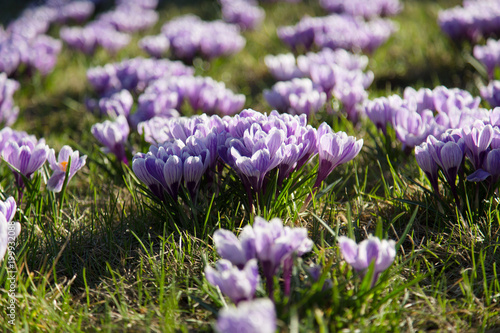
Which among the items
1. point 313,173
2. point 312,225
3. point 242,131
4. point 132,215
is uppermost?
point 242,131

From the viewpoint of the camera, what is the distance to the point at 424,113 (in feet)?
8.57

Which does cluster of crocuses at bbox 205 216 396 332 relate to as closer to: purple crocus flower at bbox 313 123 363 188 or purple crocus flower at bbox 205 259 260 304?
purple crocus flower at bbox 205 259 260 304

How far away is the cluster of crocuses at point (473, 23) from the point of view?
16.7 feet

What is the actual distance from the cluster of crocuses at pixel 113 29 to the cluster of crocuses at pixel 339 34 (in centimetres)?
242

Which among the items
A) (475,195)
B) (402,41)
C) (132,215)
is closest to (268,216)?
(132,215)

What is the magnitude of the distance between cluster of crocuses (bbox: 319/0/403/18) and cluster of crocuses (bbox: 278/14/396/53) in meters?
0.66

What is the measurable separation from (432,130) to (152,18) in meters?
6.62

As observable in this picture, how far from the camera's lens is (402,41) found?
19.9 ft

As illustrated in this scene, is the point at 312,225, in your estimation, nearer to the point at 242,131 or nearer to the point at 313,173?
the point at 313,173

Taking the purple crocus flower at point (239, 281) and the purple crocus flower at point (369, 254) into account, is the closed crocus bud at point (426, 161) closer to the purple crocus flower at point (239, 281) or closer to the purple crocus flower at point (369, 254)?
the purple crocus flower at point (369, 254)

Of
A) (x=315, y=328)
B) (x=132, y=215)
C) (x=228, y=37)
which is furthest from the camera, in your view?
(x=228, y=37)

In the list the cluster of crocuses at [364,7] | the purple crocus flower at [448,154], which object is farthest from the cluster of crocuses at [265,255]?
the cluster of crocuses at [364,7]

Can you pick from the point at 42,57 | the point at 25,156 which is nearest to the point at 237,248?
the point at 25,156

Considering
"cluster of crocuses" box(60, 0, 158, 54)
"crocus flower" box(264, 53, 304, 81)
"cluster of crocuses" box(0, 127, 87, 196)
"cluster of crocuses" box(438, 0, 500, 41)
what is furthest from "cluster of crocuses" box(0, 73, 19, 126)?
"cluster of crocuses" box(438, 0, 500, 41)
